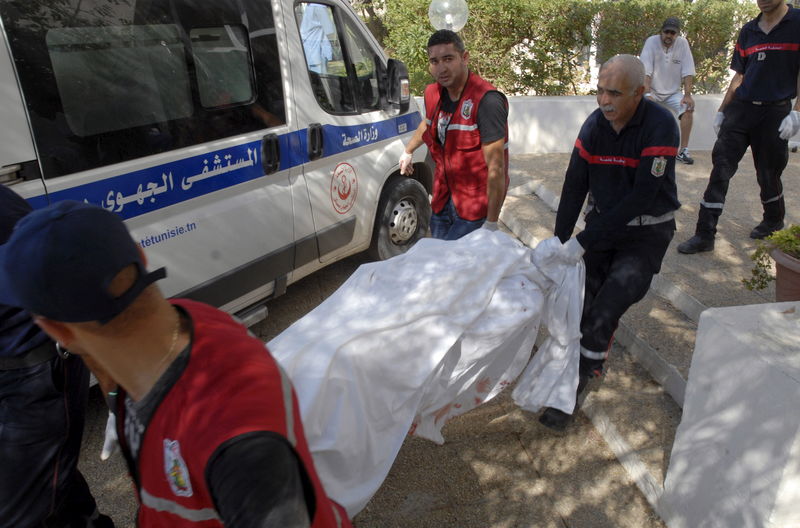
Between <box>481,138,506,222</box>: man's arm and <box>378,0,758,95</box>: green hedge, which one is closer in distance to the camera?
<box>481,138,506,222</box>: man's arm

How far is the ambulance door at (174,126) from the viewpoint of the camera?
8.96ft

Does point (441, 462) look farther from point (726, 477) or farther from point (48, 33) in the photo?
point (48, 33)

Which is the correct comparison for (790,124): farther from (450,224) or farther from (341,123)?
(341,123)

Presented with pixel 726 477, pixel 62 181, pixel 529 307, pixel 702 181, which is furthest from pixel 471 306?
pixel 702 181

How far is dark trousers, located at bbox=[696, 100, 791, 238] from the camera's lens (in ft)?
15.9

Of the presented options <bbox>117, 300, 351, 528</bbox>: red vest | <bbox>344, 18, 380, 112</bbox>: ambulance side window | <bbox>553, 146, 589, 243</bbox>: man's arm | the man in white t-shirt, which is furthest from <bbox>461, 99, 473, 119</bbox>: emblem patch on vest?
the man in white t-shirt

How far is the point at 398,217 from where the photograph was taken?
5109 millimetres

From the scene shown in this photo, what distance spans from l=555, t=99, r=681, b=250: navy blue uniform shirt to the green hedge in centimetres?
741

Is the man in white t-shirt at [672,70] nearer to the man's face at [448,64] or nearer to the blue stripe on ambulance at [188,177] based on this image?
the man's face at [448,64]

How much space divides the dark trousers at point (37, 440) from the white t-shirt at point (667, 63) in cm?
794

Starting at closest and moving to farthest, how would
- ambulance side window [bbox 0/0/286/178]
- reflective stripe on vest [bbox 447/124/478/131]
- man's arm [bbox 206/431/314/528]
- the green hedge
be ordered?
1. man's arm [bbox 206/431/314/528]
2. ambulance side window [bbox 0/0/286/178]
3. reflective stripe on vest [bbox 447/124/478/131]
4. the green hedge

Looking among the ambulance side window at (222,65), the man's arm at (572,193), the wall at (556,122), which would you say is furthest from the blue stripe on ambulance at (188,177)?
the wall at (556,122)

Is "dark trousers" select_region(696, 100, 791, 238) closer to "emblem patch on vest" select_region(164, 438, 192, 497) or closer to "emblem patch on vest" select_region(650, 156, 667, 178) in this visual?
"emblem patch on vest" select_region(650, 156, 667, 178)

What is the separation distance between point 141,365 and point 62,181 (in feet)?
6.78
